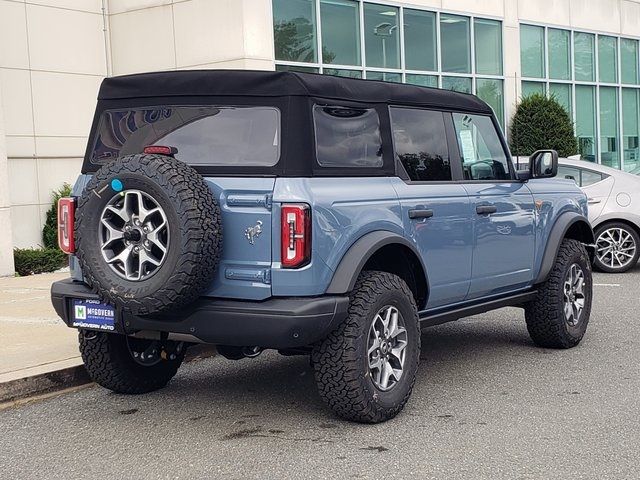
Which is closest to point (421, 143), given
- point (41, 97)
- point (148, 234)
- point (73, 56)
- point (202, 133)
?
point (202, 133)

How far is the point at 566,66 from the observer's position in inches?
918

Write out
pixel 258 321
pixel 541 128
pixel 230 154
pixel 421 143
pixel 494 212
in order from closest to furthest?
1. pixel 258 321
2. pixel 230 154
3. pixel 421 143
4. pixel 494 212
5. pixel 541 128

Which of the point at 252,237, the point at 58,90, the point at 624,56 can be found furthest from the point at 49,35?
the point at 624,56

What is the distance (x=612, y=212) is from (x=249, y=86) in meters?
8.10

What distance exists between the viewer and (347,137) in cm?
552

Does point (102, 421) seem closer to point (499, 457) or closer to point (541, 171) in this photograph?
point (499, 457)

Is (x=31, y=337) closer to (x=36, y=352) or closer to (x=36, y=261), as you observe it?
(x=36, y=352)

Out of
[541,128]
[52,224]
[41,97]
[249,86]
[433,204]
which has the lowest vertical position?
[52,224]

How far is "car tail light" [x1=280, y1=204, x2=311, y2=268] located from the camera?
16.0 ft

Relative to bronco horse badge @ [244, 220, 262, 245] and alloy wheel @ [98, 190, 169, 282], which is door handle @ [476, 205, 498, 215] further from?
alloy wheel @ [98, 190, 169, 282]

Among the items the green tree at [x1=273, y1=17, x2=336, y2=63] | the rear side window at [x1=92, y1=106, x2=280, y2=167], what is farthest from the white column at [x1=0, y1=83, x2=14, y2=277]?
the rear side window at [x1=92, y1=106, x2=280, y2=167]

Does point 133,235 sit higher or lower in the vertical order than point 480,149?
lower

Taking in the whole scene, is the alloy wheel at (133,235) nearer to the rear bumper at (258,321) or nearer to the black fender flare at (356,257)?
the rear bumper at (258,321)

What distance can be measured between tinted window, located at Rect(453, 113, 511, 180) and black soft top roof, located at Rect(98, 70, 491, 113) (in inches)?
27.3
